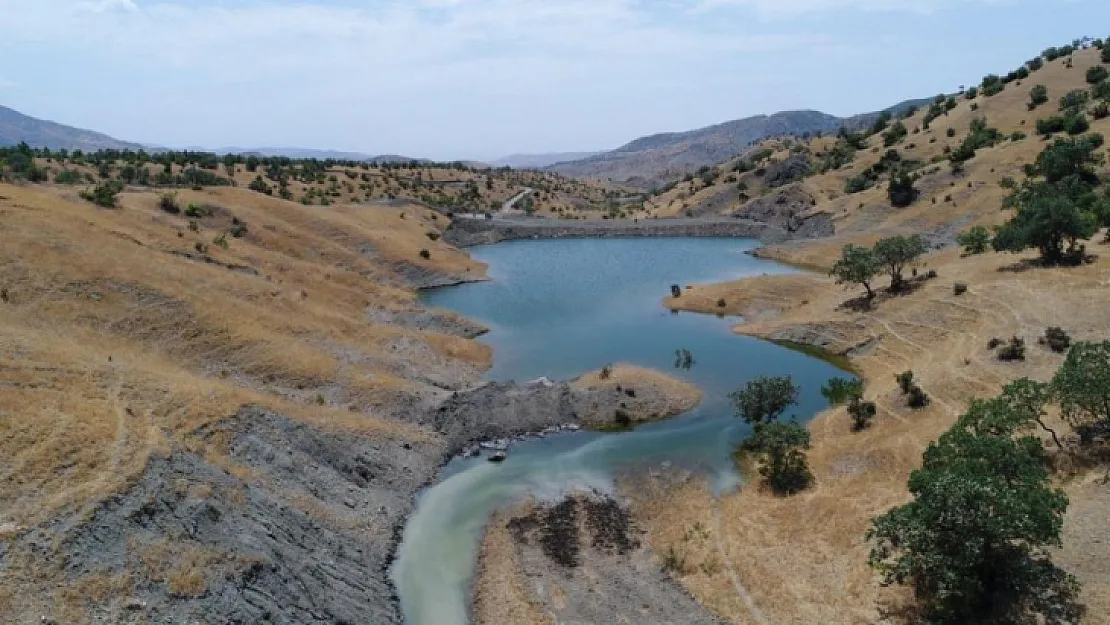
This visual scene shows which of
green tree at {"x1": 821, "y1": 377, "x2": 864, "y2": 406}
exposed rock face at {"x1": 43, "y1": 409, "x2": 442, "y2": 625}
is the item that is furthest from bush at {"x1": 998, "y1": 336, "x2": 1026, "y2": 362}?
exposed rock face at {"x1": 43, "y1": 409, "x2": 442, "y2": 625}

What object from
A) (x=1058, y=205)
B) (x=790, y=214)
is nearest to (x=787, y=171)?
(x=790, y=214)

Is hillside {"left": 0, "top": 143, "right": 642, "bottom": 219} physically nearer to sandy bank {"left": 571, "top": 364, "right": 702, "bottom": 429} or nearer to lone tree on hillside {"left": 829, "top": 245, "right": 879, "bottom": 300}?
sandy bank {"left": 571, "top": 364, "right": 702, "bottom": 429}

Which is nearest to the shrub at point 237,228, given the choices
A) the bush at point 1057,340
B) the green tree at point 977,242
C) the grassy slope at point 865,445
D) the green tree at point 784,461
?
the grassy slope at point 865,445

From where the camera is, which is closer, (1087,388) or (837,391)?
(1087,388)

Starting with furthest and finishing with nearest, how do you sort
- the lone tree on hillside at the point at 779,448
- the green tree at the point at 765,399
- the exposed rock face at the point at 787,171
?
the exposed rock face at the point at 787,171, the green tree at the point at 765,399, the lone tree on hillside at the point at 779,448

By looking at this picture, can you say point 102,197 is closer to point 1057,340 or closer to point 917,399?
point 917,399

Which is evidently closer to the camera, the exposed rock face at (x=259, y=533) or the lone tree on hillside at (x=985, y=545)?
the lone tree on hillside at (x=985, y=545)

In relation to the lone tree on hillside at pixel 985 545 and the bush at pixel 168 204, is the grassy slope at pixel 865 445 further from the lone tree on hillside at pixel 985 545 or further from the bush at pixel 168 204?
the bush at pixel 168 204

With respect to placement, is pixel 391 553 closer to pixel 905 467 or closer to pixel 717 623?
pixel 717 623
